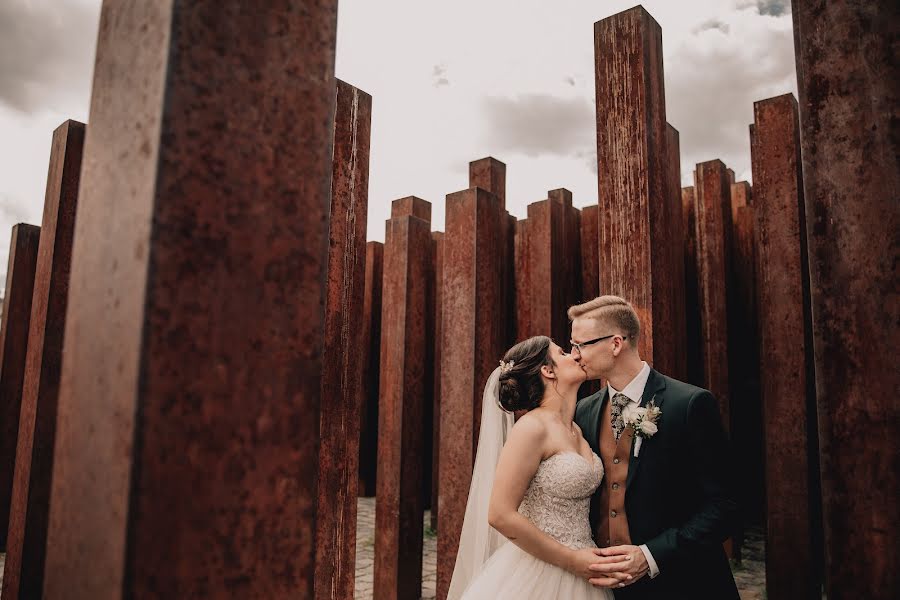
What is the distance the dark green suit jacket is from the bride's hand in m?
0.11

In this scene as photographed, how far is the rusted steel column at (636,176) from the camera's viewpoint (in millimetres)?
2426

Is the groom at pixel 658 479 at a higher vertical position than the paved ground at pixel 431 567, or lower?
higher

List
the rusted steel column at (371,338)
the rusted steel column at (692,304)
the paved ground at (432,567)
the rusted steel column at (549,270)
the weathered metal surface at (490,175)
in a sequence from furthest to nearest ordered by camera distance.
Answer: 1. the rusted steel column at (371,338)
2. the weathered metal surface at (490,175)
3. the rusted steel column at (692,304)
4. the paved ground at (432,567)
5. the rusted steel column at (549,270)

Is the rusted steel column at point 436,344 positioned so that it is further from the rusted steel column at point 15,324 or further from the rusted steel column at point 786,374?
the rusted steel column at point 15,324

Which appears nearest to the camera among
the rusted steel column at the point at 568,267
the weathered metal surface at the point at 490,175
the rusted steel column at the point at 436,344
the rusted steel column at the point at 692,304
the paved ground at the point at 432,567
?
the rusted steel column at the point at 568,267

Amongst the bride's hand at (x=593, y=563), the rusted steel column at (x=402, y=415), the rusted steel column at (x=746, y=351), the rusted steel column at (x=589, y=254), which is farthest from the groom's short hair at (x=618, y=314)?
the rusted steel column at (x=746, y=351)

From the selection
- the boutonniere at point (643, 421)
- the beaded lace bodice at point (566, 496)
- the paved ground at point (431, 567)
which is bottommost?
the paved ground at point (431, 567)

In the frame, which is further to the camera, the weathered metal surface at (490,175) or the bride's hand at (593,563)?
the weathered metal surface at (490,175)

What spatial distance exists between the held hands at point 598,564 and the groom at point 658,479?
0.01m

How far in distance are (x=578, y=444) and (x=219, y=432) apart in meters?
Answer: 2.47

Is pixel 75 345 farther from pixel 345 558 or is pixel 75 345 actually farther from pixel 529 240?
pixel 529 240

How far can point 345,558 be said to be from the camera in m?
2.68

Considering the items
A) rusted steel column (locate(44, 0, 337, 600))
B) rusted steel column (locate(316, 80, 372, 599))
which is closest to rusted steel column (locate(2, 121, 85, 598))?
rusted steel column (locate(316, 80, 372, 599))

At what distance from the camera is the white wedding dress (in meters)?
2.64
